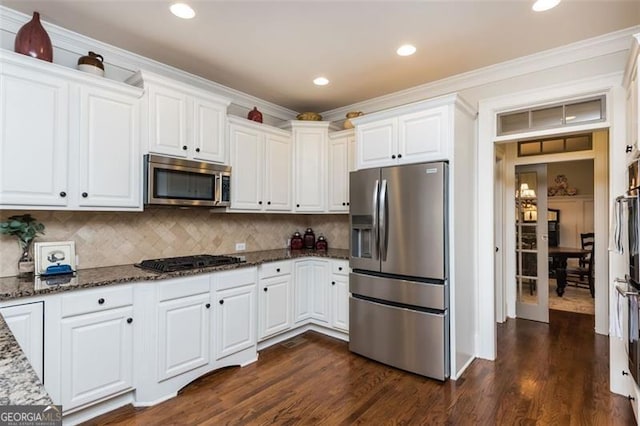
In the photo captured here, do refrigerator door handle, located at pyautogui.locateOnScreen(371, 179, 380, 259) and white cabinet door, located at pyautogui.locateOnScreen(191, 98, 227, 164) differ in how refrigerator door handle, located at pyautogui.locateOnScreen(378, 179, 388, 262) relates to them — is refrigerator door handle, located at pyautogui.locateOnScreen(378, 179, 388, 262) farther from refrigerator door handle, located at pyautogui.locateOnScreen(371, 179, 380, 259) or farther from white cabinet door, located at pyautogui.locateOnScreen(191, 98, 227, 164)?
white cabinet door, located at pyautogui.locateOnScreen(191, 98, 227, 164)

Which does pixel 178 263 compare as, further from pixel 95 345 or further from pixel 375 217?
pixel 375 217

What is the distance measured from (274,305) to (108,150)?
2.05 metres

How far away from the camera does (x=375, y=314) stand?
3.10 m

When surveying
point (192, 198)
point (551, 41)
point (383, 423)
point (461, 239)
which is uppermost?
point (551, 41)

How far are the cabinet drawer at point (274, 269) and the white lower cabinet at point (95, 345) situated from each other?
124cm

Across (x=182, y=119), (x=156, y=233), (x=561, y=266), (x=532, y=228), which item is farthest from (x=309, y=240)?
(x=561, y=266)

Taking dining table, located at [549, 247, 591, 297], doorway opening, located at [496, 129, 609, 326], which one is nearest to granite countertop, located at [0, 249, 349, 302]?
doorway opening, located at [496, 129, 609, 326]

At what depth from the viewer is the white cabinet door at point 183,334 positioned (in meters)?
2.46

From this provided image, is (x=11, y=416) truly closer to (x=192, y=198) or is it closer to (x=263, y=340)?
(x=192, y=198)

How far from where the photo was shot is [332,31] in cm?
255

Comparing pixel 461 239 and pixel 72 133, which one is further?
pixel 461 239

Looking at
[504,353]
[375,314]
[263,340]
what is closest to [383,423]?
[375,314]

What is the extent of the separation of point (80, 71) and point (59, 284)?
1.48m

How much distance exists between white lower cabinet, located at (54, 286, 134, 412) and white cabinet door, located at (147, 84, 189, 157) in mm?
1187
